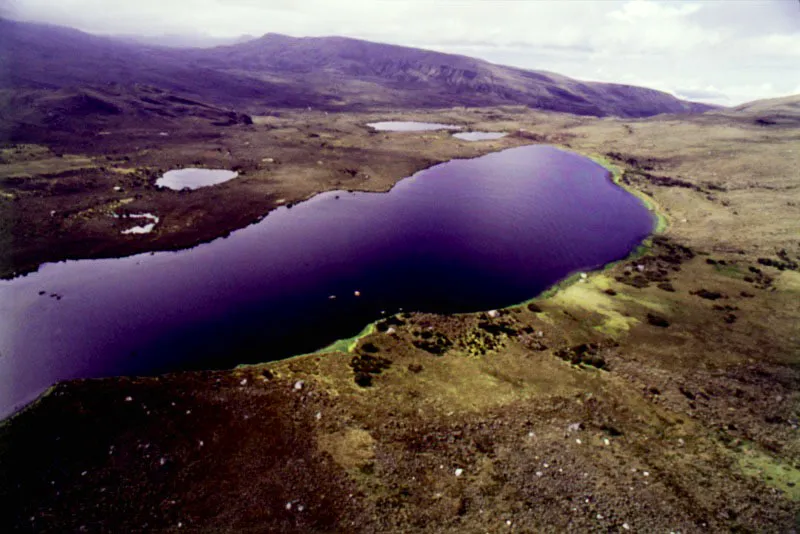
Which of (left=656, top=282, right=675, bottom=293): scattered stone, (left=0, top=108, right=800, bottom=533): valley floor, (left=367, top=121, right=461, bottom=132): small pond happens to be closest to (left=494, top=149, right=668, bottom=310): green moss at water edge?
(left=0, top=108, right=800, bottom=533): valley floor

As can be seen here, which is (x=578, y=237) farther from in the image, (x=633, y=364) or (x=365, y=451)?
(x=365, y=451)

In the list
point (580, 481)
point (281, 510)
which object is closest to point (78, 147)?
point (281, 510)

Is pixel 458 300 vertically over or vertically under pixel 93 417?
over

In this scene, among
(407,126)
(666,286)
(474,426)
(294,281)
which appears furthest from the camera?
(407,126)

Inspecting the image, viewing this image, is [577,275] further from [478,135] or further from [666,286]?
[478,135]

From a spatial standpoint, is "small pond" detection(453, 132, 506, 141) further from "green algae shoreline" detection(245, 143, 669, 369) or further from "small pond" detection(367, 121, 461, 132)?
"green algae shoreline" detection(245, 143, 669, 369)

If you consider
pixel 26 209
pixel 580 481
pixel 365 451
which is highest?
pixel 580 481

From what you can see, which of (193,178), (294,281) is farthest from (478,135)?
(294,281)
